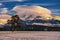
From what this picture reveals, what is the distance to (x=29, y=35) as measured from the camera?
3.56 meters

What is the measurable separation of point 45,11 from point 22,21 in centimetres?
49

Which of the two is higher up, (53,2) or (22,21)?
(53,2)

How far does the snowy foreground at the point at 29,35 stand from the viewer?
3512 millimetres

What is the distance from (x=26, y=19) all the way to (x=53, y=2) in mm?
618

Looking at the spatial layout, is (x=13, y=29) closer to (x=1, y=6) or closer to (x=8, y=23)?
(x=8, y=23)

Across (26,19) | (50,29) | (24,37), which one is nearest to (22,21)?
(26,19)

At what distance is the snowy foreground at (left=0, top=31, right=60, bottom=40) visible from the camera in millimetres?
3512

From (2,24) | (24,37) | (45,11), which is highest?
(45,11)

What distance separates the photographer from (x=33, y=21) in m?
3.58

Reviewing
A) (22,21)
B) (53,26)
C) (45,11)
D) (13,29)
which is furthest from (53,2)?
(13,29)

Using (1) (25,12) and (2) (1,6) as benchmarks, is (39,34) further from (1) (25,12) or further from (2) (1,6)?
(2) (1,6)

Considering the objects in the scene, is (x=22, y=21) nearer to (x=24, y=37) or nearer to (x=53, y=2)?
(x=24, y=37)

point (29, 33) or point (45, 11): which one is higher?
point (45, 11)

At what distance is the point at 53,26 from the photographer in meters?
3.58
